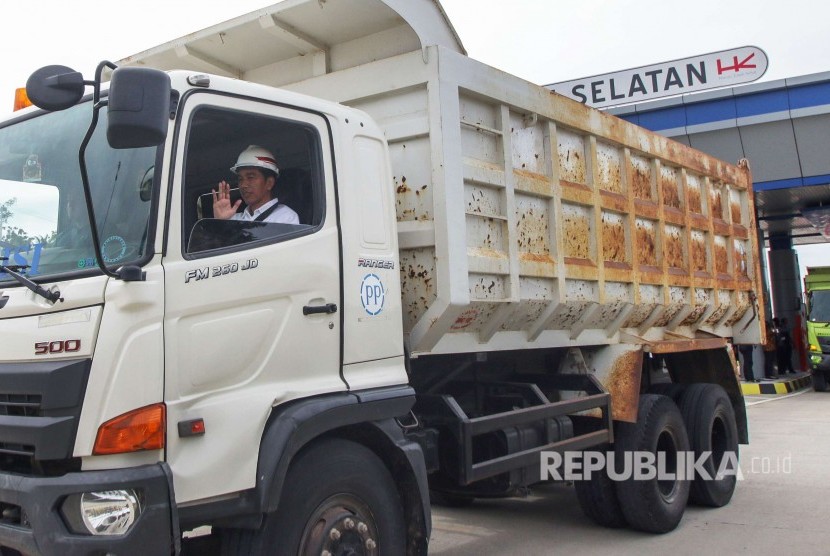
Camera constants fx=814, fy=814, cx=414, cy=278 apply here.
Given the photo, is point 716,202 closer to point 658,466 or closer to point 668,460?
point 668,460

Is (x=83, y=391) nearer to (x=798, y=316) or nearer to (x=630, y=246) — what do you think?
(x=630, y=246)

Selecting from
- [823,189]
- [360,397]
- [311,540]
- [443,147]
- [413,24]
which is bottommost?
[311,540]

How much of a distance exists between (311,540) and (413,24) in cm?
252

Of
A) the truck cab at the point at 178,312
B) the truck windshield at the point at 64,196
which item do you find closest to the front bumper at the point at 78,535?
the truck cab at the point at 178,312

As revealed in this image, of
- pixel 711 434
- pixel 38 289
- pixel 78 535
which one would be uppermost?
pixel 38 289

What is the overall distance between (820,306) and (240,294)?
18.4 metres

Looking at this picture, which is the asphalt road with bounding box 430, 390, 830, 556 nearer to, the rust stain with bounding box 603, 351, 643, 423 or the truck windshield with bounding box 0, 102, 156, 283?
the rust stain with bounding box 603, 351, 643, 423

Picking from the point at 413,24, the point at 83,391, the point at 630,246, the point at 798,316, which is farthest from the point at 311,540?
the point at 798,316

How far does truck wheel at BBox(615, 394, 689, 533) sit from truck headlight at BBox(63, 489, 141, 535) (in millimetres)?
3799

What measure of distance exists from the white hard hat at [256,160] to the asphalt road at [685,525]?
315 centimetres

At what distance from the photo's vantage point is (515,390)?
4957 mm

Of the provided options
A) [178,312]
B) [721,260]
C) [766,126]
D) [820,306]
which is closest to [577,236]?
[721,260]

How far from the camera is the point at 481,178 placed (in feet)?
14.2

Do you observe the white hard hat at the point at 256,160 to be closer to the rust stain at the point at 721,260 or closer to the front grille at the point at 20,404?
the front grille at the point at 20,404
